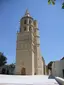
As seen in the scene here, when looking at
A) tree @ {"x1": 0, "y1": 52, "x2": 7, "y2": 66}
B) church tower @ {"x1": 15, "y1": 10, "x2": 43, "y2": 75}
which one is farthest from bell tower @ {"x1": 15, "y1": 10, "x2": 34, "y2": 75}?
tree @ {"x1": 0, "y1": 52, "x2": 7, "y2": 66}

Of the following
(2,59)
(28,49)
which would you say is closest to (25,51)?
(28,49)

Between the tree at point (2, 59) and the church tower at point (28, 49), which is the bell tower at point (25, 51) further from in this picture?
the tree at point (2, 59)

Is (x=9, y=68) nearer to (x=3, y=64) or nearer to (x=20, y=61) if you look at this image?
(x=3, y=64)

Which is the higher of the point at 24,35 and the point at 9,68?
the point at 24,35

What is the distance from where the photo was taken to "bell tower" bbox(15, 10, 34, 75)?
174ft

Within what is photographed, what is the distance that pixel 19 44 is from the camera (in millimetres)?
55000

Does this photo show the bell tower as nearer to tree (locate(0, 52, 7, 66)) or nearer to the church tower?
the church tower

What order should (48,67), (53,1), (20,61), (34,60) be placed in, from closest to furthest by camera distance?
(53,1), (20,61), (34,60), (48,67)

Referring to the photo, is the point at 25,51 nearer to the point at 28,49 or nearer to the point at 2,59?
the point at 28,49

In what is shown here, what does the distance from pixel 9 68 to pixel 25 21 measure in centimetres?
1843

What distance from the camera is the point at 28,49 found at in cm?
5400

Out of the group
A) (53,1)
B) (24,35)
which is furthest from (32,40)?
(53,1)

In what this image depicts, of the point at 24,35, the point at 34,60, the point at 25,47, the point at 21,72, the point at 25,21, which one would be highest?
the point at 25,21

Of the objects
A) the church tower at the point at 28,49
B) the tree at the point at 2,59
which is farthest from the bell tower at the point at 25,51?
the tree at the point at 2,59
